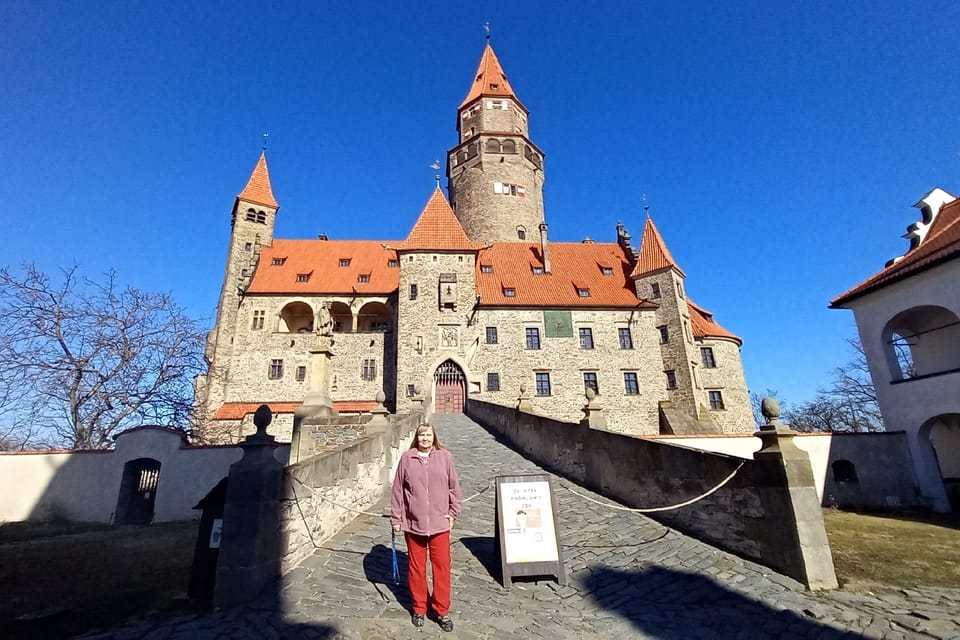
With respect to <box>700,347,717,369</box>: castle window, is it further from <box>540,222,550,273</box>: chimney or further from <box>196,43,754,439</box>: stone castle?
<box>540,222,550,273</box>: chimney

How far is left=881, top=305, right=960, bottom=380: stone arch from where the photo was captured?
1355 cm

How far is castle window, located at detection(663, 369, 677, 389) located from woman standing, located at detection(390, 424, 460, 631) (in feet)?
73.8

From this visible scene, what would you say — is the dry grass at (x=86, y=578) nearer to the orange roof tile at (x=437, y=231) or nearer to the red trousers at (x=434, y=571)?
the red trousers at (x=434, y=571)

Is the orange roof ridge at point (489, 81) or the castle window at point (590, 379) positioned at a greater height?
the orange roof ridge at point (489, 81)

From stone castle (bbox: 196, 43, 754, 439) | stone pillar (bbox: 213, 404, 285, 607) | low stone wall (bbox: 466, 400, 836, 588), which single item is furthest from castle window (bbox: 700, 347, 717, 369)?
stone pillar (bbox: 213, 404, 285, 607)

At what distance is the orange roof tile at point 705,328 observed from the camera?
25.8 metres

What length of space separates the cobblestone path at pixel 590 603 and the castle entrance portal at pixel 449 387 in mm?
17154

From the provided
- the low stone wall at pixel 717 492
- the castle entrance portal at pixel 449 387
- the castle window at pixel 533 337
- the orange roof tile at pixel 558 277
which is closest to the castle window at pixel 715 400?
the orange roof tile at pixel 558 277

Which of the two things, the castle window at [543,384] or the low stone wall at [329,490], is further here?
the castle window at [543,384]

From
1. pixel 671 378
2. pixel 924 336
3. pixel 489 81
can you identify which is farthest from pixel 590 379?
pixel 489 81

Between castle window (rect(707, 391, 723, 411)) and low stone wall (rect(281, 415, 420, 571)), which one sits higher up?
castle window (rect(707, 391, 723, 411))

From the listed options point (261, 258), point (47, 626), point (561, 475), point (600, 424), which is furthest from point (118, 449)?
point (261, 258)

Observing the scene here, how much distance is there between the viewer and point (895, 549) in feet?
23.0

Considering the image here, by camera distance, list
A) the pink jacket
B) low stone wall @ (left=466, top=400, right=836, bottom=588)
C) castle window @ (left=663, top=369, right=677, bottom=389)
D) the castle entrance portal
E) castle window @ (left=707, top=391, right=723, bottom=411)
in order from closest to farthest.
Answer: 1. the pink jacket
2. low stone wall @ (left=466, top=400, right=836, bottom=588)
3. the castle entrance portal
4. castle window @ (left=663, top=369, right=677, bottom=389)
5. castle window @ (left=707, top=391, right=723, bottom=411)
